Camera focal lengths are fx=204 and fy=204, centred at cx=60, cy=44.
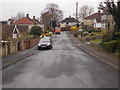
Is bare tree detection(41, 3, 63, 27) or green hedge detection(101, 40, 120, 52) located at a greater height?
bare tree detection(41, 3, 63, 27)

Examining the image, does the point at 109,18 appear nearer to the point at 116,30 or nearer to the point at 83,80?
the point at 116,30

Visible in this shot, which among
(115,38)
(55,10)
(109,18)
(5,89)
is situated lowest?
(5,89)

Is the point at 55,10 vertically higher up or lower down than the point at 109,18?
higher up

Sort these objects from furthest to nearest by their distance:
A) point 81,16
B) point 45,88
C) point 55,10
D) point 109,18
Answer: point 81,16
point 55,10
point 109,18
point 45,88

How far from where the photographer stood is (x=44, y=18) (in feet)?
254

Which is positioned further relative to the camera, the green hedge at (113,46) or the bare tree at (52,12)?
the bare tree at (52,12)

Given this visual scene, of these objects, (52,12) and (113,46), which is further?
(52,12)

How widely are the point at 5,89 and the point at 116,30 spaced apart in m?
14.5

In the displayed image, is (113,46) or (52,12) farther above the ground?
(52,12)

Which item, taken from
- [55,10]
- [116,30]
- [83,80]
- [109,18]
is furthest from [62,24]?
[83,80]

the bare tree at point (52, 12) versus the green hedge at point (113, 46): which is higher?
the bare tree at point (52, 12)

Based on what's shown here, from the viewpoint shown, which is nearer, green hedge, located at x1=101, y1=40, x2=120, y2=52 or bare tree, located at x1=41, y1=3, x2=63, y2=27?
green hedge, located at x1=101, y1=40, x2=120, y2=52

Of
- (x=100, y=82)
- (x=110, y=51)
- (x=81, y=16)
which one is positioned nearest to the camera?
(x=100, y=82)

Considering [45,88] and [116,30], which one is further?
[116,30]
